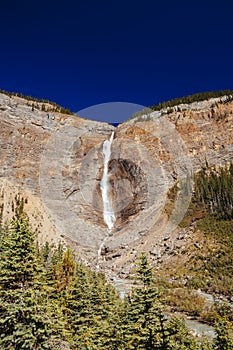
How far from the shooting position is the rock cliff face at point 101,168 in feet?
162

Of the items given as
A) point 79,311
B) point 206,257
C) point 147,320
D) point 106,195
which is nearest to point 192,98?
point 106,195

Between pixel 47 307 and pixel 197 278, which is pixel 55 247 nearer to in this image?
pixel 197 278

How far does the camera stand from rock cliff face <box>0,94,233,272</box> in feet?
162

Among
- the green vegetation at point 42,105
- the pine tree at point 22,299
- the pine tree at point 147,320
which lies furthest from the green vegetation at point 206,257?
the green vegetation at point 42,105

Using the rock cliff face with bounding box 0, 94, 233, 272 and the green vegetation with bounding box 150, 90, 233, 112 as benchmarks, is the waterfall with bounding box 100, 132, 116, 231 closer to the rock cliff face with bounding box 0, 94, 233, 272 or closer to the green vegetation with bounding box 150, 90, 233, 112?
the rock cliff face with bounding box 0, 94, 233, 272

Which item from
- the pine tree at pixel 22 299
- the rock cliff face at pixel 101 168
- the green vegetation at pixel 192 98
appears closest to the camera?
the pine tree at pixel 22 299

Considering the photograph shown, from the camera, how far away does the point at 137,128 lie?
65062 mm

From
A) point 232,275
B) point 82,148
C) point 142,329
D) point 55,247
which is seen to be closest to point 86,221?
point 55,247

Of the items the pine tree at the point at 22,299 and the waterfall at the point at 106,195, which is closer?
the pine tree at the point at 22,299

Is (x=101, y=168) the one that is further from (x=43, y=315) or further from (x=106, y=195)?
(x=43, y=315)

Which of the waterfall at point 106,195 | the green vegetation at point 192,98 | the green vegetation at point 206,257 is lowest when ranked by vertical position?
the green vegetation at point 206,257

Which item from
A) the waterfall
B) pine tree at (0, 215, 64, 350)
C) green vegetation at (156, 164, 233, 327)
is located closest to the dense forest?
pine tree at (0, 215, 64, 350)

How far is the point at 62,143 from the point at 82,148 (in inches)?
204

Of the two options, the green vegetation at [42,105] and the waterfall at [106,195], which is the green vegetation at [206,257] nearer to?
the waterfall at [106,195]
